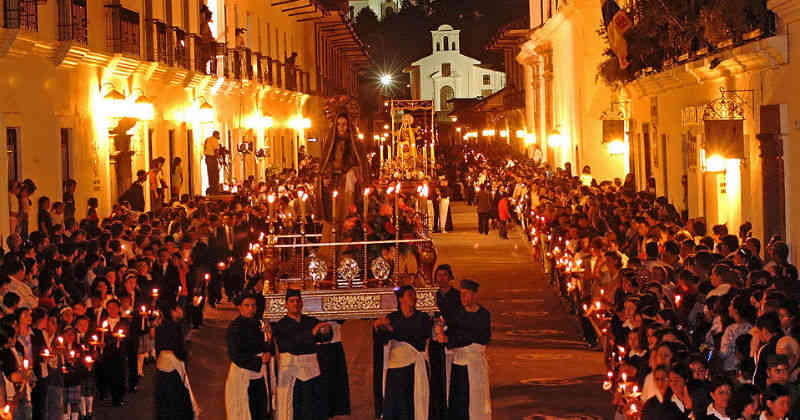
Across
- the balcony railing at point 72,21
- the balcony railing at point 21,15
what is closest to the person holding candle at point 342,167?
the balcony railing at point 21,15

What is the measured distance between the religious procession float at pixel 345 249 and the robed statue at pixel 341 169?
0.01 metres

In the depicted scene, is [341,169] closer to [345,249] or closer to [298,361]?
[345,249]

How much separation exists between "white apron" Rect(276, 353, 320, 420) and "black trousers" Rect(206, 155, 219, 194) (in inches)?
858

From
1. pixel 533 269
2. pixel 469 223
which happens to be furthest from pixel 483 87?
pixel 533 269

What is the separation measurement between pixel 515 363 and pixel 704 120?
17.7 feet

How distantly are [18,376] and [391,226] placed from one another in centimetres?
626

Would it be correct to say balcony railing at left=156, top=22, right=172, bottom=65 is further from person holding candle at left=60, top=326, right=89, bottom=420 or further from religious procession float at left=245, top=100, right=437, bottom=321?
person holding candle at left=60, top=326, right=89, bottom=420

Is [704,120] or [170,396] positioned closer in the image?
[170,396]

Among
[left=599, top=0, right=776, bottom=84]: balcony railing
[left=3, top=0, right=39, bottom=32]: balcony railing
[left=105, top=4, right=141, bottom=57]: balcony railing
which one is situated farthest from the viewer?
[left=105, top=4, right=141, bottom=57]: balcony railing

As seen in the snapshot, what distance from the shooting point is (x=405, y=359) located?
533 inches

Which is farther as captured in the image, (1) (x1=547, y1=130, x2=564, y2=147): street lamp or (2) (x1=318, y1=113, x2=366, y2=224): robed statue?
(1) (x1=547, y1=130, x2=564, y2=147): street lamp

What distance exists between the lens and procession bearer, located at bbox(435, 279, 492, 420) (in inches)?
521

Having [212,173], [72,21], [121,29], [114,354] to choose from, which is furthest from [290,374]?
[212,173]

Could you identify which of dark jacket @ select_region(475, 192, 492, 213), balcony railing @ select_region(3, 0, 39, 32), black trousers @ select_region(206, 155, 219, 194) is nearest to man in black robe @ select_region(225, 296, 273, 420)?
balcony railing @ select_region(3, 0, 39, 32)
